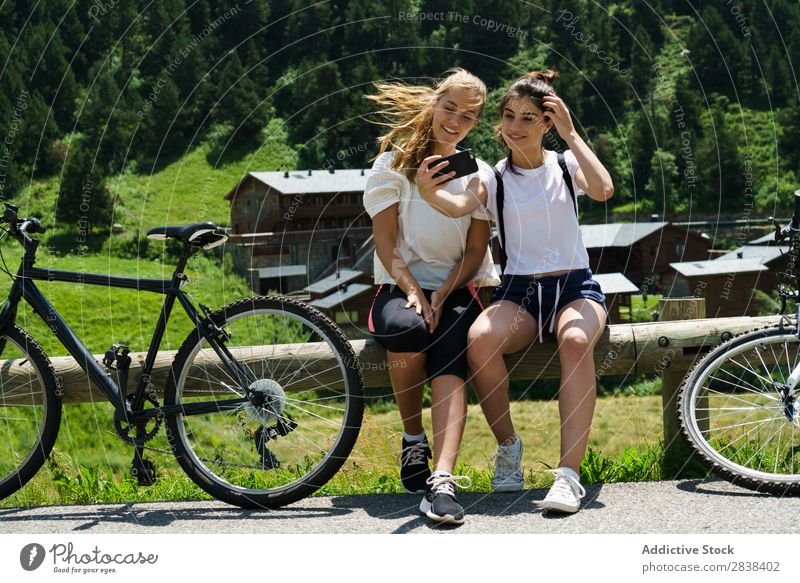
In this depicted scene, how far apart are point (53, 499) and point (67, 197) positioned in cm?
3624

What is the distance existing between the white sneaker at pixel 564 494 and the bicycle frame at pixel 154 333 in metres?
1.30

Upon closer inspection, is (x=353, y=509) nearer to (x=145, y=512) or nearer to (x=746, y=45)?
(x=145, y=512)

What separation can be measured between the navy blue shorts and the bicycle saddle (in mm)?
1219

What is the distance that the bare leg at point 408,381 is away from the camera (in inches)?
143

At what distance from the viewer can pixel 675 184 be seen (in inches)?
2015

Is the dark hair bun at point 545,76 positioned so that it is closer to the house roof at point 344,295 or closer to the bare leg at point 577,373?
the bare leg at point 577,373

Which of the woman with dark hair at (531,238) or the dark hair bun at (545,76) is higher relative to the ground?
the dark hair bun at (545,76)

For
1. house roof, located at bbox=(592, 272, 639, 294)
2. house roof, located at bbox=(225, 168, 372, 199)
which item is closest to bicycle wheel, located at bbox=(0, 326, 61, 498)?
house roof, located at bbox=(225, 168, 372, 199)

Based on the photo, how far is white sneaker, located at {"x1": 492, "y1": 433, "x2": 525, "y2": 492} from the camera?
12.5ft

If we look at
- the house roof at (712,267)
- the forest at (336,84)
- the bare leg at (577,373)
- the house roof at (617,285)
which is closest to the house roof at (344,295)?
the forest at (336,84)

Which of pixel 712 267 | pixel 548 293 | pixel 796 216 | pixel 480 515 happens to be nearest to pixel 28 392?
pixel 480 515

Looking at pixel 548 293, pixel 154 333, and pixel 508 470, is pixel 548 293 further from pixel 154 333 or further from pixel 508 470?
pixel 154 333

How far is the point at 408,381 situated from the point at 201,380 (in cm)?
100

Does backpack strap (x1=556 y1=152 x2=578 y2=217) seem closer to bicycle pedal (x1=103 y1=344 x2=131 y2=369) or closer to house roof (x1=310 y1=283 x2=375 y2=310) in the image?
bicycle pedal (x1=103 y1=344 x2=131 y2=369)
